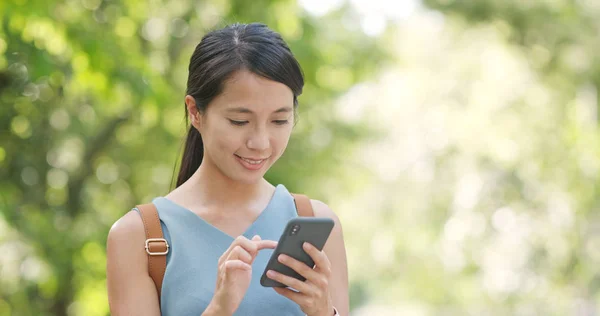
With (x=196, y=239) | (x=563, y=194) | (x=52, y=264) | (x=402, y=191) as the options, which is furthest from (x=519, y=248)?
(x=196, y=239)

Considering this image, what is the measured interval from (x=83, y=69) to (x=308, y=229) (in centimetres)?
419

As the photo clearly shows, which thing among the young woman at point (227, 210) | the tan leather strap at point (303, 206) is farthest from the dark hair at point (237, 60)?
the tan leather strap at point (303, 206)

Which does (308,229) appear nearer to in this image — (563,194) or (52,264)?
(52,264)

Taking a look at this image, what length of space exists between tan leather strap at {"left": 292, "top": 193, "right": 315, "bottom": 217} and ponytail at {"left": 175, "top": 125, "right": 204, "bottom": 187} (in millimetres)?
318

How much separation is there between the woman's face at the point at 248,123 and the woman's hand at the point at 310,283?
31 centimetres

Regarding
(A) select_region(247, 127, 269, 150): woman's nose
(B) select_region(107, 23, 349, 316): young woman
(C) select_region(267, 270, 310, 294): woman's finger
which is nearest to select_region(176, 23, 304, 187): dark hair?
(B) select_region(107, 23, 349, 316): young woman

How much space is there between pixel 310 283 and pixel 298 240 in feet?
0.44

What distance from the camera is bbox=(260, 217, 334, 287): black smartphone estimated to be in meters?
2.35

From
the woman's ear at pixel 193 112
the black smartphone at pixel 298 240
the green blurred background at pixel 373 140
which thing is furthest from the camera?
the green blurred background at pixel 373 140

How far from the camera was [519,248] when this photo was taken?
17.5 m

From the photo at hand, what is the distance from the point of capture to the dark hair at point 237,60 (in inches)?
103

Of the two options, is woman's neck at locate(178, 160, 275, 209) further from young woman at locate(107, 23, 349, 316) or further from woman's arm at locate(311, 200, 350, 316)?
woman's arm at locate(311, 200, 350, 316)

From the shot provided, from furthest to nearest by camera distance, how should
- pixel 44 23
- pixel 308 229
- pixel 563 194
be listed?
pixel 563 194, pixel 44 23, pixel 308 229

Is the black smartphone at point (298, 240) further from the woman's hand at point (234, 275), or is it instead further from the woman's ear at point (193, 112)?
the woman's ear at point (193, 112)
